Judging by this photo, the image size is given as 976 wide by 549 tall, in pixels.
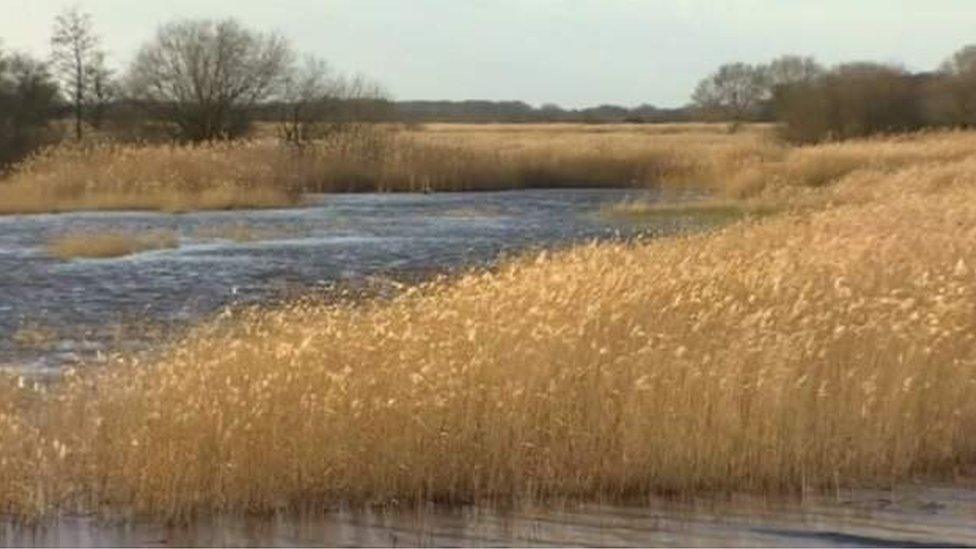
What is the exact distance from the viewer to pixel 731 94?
8688 cm

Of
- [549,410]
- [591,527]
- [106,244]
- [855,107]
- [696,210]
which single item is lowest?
[106,244]

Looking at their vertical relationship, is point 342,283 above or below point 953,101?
below

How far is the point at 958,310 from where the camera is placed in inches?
335

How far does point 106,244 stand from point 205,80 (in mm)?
24664

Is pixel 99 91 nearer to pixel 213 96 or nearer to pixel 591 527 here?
pixel 213 96

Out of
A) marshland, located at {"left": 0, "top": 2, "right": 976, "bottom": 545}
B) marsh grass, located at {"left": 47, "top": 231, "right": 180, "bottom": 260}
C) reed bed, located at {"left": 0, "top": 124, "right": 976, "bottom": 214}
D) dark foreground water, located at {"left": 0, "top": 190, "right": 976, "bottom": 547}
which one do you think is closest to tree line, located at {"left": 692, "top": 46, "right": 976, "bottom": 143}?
reed bed, located at {"left": 0, "top": 124, "right": 976, "bottom": 214}

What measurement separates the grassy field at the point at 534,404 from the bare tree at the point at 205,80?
36.9 meters

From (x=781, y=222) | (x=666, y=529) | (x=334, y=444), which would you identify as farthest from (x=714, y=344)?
(x=781, y=222)

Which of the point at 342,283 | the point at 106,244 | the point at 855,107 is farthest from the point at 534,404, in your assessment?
the point at 855,107

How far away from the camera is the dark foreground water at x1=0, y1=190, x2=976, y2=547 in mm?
6242

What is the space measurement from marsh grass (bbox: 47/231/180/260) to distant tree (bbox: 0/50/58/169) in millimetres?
14053

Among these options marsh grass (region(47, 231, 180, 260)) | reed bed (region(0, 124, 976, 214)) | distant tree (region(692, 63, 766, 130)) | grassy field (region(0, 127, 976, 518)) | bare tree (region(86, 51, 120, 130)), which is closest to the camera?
grassy field (region(0, 127, 976, 518))

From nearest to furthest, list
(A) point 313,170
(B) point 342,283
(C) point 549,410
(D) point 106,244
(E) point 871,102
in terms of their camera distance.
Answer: (C) point 549,410 → (B) point 342,283 → (D) point 106,244 → (A) point 313,170 → (E) point 871,102

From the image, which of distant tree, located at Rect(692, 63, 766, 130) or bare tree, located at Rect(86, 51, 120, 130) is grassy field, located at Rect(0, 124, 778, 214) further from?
distant tree, located at Rect(692, 63, 766, 130)
